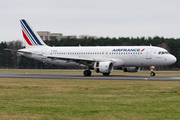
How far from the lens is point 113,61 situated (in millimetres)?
44531

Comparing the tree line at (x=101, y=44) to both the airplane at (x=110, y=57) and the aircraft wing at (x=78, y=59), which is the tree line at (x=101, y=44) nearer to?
the airplane at (x=110, y=57)

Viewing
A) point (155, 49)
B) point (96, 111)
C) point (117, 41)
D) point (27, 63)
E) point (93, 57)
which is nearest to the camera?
point (96, 111)

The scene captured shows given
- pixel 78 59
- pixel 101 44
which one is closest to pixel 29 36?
pixel 78 59

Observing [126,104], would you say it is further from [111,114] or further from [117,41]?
[117,41]

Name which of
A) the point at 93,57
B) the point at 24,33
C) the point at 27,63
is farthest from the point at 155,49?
the point at 27,63

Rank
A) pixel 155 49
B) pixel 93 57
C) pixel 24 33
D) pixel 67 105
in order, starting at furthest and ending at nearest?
pixel 24 33
pixel 93 57
pixel 155 49
pixel 67 105

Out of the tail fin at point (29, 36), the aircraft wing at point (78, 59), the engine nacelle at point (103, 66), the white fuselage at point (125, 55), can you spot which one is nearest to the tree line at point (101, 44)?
the tail fin at point (29, 36)

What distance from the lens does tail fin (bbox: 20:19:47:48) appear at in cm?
5281

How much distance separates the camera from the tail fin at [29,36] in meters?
52.8

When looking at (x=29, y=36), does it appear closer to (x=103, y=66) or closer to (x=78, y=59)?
(x=78, y=59)

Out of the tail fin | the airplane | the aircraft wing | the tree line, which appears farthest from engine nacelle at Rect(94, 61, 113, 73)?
the tree line

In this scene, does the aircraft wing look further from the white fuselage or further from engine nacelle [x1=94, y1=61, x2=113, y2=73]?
engine nacelle [x1=94, y1=61, x2=113, y2=73]

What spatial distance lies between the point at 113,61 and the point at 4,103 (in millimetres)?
29757

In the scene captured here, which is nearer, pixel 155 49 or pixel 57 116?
pixel 57 116
